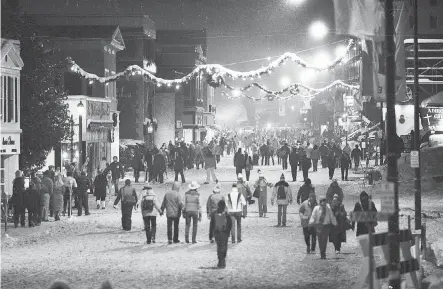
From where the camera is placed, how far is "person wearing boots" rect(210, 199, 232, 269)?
17.7 meters

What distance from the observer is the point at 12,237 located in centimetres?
2364

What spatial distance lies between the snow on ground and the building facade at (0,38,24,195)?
21.0 feet

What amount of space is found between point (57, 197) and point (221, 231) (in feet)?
40.1

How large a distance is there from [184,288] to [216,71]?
2339 centimetres

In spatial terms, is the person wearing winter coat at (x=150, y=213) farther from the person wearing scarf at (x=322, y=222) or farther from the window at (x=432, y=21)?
the window at (x=432, y=21)

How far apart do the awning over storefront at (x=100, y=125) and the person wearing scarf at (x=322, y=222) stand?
3290 cm

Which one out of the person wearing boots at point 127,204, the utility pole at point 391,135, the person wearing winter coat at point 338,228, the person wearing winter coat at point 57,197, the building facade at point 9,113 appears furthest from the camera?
the building facade at point 9,113

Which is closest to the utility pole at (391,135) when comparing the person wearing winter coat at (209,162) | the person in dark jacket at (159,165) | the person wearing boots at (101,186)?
the person wearing boots at (101,186)

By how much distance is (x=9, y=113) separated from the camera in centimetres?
3381

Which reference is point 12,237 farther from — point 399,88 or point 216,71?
point 216,71

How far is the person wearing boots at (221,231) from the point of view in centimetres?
1773

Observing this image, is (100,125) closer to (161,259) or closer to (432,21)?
(161,259)

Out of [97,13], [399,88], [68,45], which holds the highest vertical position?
[97,13]

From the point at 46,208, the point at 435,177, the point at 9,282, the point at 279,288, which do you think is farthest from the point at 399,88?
the point at 435,177
